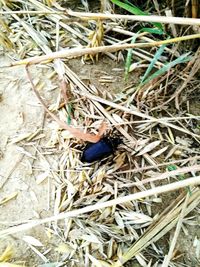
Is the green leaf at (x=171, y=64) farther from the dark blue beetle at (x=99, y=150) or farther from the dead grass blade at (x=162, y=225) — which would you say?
the dead grass blade at (x=162, y=225)

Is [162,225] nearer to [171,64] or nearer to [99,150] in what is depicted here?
[99,150]

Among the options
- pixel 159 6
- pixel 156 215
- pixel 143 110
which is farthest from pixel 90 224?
pixel 159 6

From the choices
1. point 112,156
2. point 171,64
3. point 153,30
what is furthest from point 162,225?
point 153,30

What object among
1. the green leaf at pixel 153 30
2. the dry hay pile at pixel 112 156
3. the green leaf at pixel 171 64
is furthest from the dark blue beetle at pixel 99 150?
the green leaf at pixel 153 30

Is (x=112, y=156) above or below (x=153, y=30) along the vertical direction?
below

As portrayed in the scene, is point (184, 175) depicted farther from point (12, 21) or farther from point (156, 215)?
point (12, 21)

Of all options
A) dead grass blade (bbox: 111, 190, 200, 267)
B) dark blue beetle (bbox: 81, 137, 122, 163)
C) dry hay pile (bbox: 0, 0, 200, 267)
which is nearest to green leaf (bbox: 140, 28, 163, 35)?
dry hay pile (bbox: 0, 0, 200, 267)

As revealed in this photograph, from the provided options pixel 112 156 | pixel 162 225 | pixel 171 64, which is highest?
pixel 171 64
